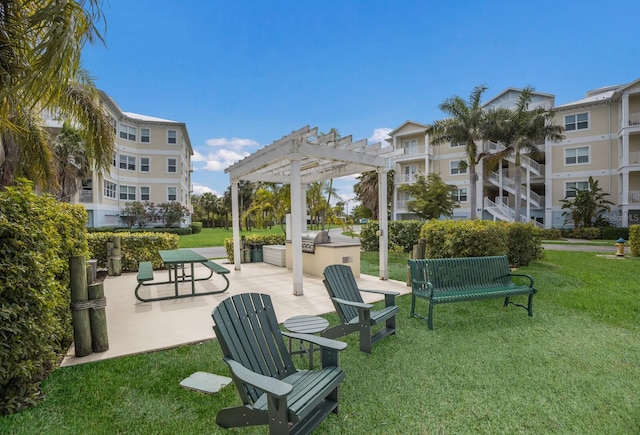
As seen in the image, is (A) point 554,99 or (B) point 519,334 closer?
(B) point 519,334

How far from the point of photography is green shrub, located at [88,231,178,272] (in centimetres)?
1001

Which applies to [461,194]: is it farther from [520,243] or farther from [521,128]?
[520,243]

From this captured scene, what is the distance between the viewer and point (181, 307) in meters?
6.24

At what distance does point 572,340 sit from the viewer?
4.57m

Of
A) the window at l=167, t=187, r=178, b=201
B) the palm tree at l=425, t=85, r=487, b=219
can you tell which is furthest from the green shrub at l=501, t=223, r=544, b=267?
the window at l=167, t=187, r=178, b=201

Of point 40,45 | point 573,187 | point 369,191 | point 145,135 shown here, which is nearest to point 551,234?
point 573,187

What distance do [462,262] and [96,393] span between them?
18.5 feet

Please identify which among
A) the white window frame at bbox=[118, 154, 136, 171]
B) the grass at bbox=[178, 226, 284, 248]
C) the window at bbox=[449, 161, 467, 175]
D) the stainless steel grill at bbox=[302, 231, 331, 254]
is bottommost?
the grass at bbox=[178, 226, 284, 248]

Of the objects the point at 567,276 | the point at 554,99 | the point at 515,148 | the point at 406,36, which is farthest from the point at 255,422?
the point at 554,99

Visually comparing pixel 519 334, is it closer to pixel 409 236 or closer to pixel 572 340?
pixel 572 340

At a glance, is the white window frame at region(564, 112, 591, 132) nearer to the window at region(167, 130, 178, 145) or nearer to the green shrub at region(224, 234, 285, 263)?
the green shrub at region(224, 234, 285, 263)

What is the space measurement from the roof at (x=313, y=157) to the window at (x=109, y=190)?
921 inches

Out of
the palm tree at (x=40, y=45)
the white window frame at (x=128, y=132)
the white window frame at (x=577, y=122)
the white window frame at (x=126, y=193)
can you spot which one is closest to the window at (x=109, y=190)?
the white window frame at (x=126, y=193)

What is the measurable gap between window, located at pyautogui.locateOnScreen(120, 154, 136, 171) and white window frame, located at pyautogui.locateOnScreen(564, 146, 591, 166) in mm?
39938
